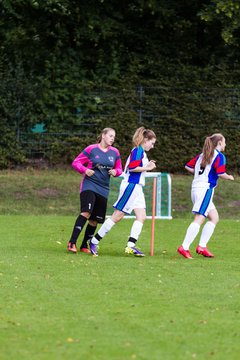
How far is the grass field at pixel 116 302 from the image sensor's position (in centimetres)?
Answer: 755

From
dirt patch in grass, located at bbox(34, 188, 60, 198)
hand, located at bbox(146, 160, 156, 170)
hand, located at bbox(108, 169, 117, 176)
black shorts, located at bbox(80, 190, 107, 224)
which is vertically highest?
hand, located at bbox(146, 160, 156, 170)

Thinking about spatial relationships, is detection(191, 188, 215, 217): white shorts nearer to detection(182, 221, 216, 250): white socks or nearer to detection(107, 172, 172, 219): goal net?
detection(182, 221, 216, 250): white socks

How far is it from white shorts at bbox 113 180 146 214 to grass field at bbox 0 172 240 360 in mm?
732

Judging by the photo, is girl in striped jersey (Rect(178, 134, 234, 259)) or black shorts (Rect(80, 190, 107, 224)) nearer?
girl in striped jersey (Rect(178, 134, 234, 259))

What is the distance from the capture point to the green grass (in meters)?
7.54

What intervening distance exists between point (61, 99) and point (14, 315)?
20242 millimetres

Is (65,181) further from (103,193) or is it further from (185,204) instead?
(103,193)

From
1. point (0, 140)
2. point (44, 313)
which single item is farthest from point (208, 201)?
point (0, 140)

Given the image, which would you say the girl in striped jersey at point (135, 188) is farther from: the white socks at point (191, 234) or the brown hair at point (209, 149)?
the brown hair at point (209, 149)

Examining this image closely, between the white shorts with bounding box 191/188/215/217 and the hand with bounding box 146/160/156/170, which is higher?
the hand with bounding box 146/160/156/170

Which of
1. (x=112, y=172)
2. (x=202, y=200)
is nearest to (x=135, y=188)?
(x=112, y=172)

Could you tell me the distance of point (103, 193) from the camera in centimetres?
1427

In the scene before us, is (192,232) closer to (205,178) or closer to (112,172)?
(205,178)

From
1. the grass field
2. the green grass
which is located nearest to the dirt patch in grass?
the grass field
